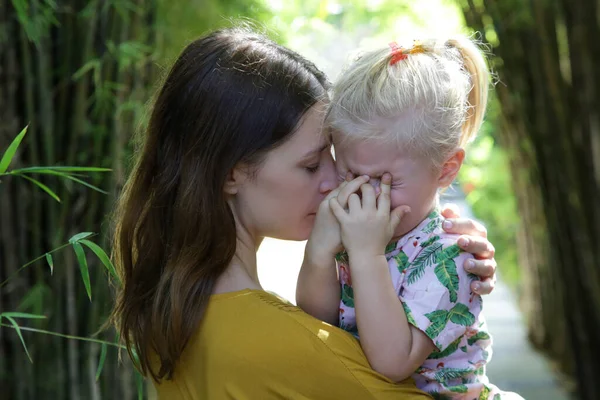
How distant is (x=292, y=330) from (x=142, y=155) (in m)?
0.51

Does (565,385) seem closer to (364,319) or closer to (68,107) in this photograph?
(68,107)

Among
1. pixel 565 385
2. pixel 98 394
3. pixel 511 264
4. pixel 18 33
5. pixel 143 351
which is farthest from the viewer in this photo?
pixel 511 264

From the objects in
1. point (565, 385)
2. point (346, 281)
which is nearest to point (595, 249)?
point (565, 385)

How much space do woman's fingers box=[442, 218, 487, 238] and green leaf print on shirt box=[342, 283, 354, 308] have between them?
23 centimetres

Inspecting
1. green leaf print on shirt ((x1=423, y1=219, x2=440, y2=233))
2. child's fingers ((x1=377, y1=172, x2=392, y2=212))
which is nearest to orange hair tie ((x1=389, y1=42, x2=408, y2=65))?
child's fingers ((x1=377, y1=172, x2=392, y2=212))

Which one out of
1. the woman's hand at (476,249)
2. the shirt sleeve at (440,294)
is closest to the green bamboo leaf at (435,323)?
the shirt sleeve at (440,294)

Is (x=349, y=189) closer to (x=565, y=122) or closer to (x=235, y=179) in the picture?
(x=235, y=179)

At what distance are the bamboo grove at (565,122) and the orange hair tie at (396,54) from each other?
2493mm

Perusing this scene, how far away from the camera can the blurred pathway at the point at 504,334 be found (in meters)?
4.35

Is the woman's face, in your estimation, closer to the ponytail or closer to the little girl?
the little girl

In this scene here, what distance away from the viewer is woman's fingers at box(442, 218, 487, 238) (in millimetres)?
1757

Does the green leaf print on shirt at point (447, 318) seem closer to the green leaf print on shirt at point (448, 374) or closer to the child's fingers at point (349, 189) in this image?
the green leaf print on shirt at point (448, 374)

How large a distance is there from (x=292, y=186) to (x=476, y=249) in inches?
14.7

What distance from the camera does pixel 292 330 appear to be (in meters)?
1.62
